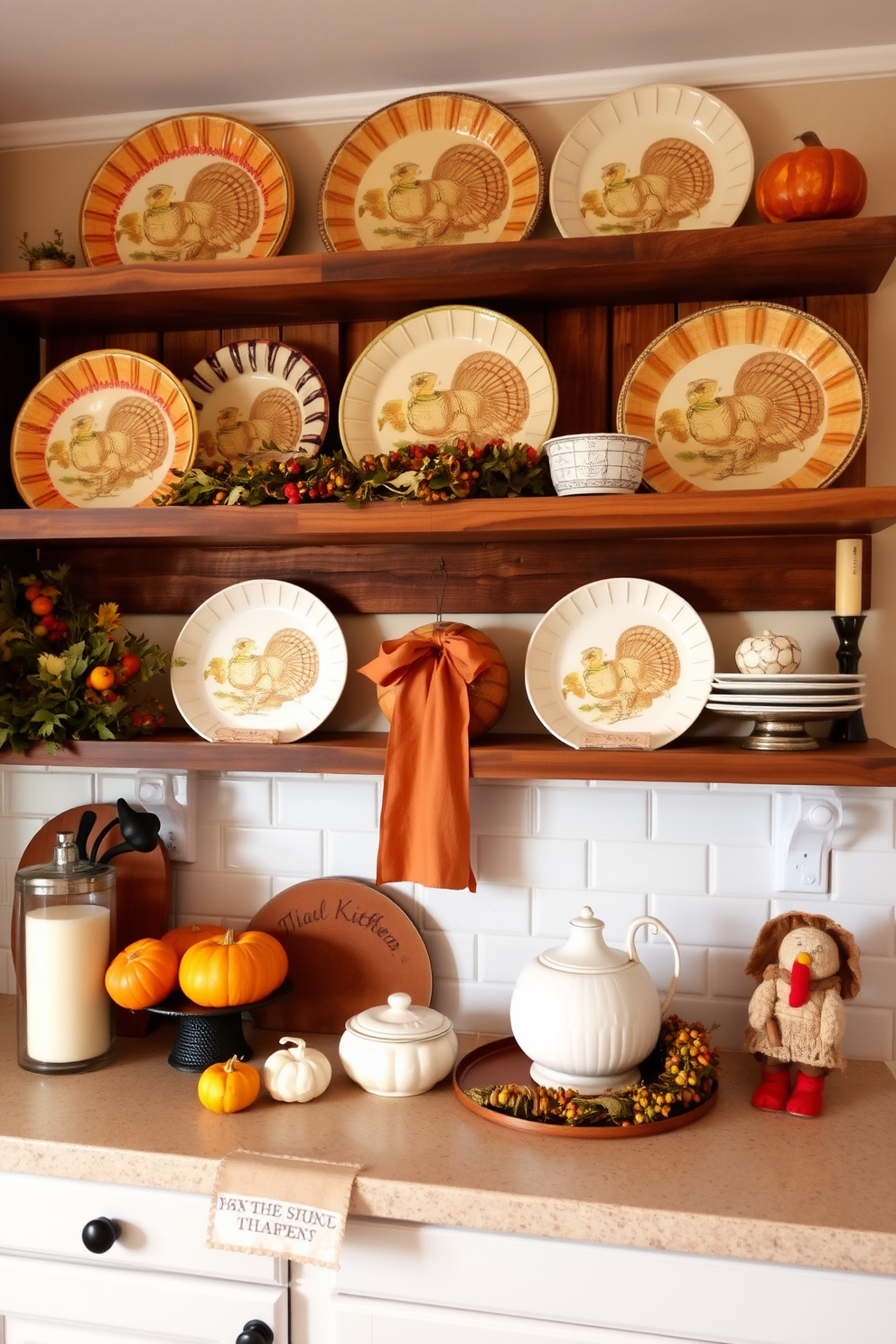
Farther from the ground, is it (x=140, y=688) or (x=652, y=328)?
(x=652, y=328)

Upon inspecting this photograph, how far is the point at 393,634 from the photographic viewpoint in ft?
6.14

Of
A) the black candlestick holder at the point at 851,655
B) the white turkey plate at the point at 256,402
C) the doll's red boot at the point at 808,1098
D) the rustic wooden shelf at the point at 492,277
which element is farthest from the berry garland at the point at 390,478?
the doll's red boot at the point at 808,1098

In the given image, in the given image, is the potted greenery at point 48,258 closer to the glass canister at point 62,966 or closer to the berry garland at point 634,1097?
the glass canister at point 62,966

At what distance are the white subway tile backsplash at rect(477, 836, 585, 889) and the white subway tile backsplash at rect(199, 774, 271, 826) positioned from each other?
401mm

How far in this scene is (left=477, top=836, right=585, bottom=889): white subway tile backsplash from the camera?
5.96ft

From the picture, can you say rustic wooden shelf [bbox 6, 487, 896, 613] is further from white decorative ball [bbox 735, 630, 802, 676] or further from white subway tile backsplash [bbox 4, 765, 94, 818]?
white subway tile backsplash [bbox 4, 765, 94, 818]

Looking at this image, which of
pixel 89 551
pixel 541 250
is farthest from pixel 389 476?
pixel 89 551

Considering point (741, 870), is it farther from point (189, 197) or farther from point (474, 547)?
point (189, 197)

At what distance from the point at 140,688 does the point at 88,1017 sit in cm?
58

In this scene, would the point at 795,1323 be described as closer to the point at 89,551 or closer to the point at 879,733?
the point at 879,733

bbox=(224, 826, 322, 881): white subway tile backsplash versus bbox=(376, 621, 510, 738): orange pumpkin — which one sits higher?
bbox=(376, 621, 510, 738): orange pumpkin

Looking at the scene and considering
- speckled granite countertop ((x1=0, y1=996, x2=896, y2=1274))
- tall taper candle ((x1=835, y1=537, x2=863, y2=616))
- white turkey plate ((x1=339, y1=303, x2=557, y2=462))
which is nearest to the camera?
speckled granite countertop ((x1=0, y1=996, x2=896, y2=1274))

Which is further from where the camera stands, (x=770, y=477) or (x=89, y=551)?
(x=89, y=551)

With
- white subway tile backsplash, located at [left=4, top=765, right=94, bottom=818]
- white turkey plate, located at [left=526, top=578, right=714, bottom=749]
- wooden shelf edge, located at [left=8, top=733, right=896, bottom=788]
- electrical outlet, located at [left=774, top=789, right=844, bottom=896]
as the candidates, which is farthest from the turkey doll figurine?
white subway tile backsplash, located at [left=4, top=765, right=94, bottom=818]
